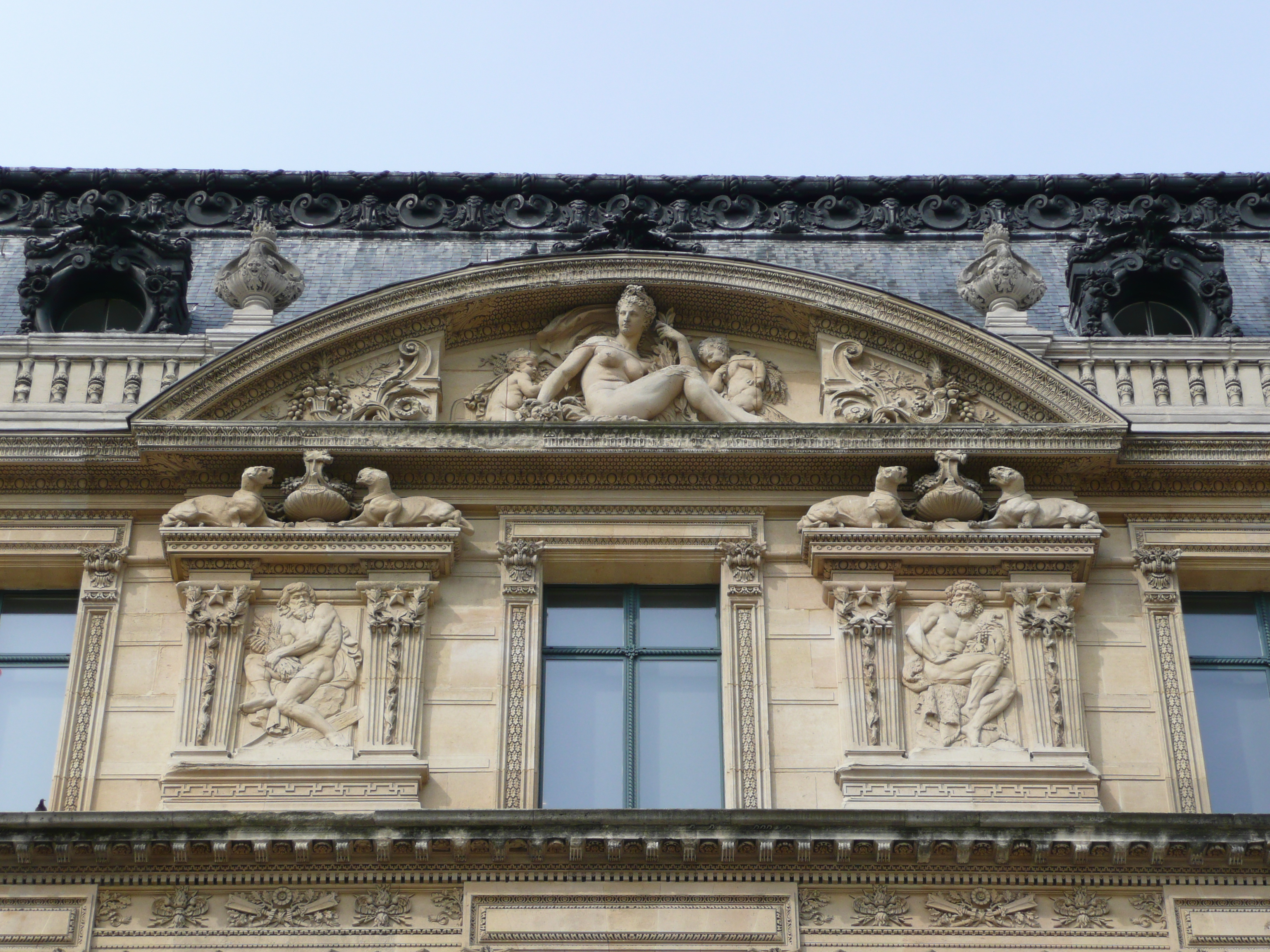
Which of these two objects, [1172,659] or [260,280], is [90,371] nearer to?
[260,280]

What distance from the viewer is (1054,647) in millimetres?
17594

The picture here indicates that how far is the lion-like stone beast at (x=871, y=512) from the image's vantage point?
18141mm

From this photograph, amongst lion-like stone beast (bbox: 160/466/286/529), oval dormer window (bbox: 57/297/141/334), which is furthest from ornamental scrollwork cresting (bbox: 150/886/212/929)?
oval dormer window (bbox: 57/297/141/334)

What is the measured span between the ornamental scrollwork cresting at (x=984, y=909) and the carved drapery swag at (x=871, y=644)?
142cm

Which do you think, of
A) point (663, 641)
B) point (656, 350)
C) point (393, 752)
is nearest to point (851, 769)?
point (663, 641)

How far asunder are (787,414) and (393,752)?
4911 mm

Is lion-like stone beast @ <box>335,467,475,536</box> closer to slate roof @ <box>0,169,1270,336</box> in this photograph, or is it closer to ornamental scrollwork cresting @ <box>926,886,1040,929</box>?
ornamental scrollwork cresting @ <box>926,886,1040,929</box>

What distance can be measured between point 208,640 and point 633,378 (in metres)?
4.44

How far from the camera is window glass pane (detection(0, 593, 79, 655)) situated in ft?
60.0

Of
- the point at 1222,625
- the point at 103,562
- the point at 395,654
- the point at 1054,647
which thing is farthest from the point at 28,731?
the point at 1222,625

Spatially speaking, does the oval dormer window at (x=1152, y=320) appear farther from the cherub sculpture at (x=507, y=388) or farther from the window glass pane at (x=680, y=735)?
the window glass pane at (x=680, y=735)

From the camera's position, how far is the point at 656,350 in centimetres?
1988

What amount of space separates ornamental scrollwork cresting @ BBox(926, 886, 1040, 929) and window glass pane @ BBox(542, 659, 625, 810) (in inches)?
106

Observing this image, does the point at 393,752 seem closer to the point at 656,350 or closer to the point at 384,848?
the point at 384,848
